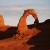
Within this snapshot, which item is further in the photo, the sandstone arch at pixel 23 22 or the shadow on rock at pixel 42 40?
the sandstone arch at pixel 23 22

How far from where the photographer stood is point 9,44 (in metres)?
35.4

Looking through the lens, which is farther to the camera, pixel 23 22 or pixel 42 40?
pixel 23 22

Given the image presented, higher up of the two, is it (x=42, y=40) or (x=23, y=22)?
(x=23, y=22)

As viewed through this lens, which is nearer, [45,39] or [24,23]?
[45,39]

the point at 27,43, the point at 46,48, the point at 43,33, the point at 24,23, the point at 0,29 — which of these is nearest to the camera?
the point at 46,48

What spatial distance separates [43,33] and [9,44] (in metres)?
6.66

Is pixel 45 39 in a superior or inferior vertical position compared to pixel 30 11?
inferior

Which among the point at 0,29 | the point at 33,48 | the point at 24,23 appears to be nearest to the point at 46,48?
the point at 33,48

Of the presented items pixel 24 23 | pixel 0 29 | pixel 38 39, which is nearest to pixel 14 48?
pixel 38 39

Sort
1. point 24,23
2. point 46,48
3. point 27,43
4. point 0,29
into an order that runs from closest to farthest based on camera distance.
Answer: point 46,48 < point 27,43 < point 24,23 < point 0,29

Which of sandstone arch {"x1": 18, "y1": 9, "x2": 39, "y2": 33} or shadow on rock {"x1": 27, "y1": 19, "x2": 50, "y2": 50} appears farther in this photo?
sandstone arch {"x1": 18, "y1": 9, "x2": 39, "y2": 33}

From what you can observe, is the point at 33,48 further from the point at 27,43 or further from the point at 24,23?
the point at 24,23

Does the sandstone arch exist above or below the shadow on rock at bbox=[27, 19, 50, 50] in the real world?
above

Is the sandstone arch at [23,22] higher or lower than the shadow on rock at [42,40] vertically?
higher
